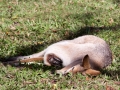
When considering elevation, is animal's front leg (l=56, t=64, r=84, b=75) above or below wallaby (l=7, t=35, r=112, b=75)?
below

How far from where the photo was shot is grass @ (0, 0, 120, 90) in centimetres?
552

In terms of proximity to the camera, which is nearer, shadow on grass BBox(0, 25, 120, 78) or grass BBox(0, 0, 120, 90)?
grass BBox(0, 0, 120, 90)

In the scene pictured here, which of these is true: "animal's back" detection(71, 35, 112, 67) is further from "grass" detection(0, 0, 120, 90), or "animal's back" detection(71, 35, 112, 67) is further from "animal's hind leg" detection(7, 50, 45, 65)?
"animal's hind leg" detection(7, 50, 45, 65)

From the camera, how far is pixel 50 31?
26.9ft

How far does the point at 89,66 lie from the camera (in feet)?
18.2

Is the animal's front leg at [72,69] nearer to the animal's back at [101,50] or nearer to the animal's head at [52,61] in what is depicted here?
the animal's head at [52,61]

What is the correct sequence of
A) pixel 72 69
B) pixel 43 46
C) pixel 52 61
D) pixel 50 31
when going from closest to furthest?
pixel 72 69 → pixel 52 61 → pixel 43 46 → pixel 50 31

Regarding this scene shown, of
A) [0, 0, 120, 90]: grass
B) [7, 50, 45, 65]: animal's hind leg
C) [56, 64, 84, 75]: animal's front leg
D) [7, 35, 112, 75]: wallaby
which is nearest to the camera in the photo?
[0, 0, 120, 90]: grass

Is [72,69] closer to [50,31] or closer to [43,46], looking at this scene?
[43,46]

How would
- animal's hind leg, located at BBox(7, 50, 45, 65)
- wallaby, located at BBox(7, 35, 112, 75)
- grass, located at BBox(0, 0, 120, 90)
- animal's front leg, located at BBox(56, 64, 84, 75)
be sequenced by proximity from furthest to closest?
animal's hind leg, located at BBox(7, 50, 45, 65) → wallaby, located at BBox(7, 35, 112, 75) → animal's front leg, located at BBox(56, 64, 84, 75) → grass, located at BBox(0, 0, 120, 90)

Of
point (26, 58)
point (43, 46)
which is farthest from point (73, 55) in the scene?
point (43, 46)

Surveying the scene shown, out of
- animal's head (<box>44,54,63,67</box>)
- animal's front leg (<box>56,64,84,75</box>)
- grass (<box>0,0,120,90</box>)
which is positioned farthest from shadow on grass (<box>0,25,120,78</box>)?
animal's front leg (<box>56,64,84,75</box>)

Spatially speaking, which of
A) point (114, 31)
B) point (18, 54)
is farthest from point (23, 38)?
point (114, 31)

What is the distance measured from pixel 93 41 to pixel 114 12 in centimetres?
366
